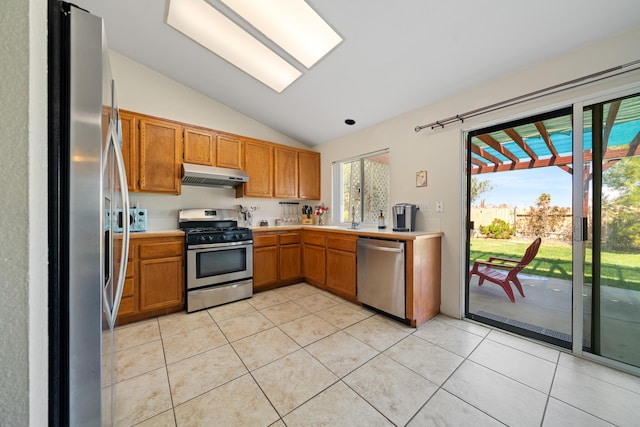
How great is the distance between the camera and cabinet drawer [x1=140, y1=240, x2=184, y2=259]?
2477mm

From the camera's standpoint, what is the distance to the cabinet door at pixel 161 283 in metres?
2.47

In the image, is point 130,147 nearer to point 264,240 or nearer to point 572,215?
point 264,240

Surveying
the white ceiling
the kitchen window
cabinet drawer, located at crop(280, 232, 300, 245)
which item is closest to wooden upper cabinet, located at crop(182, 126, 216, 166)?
the white ceiling

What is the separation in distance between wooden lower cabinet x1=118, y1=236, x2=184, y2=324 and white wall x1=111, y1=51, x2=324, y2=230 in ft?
1.99

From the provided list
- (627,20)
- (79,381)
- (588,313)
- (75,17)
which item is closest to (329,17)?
(75,17)

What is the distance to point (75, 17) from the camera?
2.12ft

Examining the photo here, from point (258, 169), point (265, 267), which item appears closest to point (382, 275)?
point (265, 267)

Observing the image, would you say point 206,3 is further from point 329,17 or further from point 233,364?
point 233,364

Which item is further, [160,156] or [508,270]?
[508,270]

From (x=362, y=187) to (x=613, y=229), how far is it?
254 centimetres

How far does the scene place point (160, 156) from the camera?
2.81 m

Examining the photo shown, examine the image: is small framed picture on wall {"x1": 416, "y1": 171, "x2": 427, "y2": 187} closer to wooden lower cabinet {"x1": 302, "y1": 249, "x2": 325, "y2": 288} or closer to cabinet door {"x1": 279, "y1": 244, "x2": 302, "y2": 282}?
wooden lower cabinet {"x1": 302, "y1": 249, "x2": 325, "y2": 288}

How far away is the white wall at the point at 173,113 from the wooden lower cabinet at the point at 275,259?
596mm

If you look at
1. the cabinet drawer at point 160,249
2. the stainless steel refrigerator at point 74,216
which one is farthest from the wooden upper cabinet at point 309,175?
the stainless steel refrigerator at point 74,216
